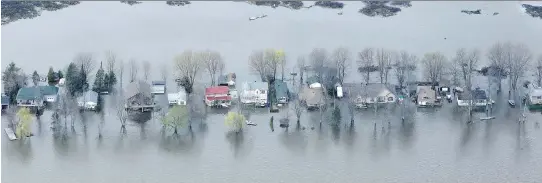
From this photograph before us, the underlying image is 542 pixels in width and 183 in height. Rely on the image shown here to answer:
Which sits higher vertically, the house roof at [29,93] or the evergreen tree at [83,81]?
the evergreen tree at [83,81]

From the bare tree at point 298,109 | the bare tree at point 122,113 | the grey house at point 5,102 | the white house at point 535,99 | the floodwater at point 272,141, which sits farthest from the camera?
the white house at point 535,99

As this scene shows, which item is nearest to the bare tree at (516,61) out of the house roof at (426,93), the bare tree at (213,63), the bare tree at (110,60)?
the house roof at (426,93)

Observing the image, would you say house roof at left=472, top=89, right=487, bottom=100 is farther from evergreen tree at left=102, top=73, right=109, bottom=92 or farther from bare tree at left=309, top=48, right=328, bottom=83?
evergreen tree at left=102, top=73, right=109, bottom=92

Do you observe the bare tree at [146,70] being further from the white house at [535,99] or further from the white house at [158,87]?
the white house at [535,99]

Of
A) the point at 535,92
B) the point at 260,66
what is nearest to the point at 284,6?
the point at 260,66

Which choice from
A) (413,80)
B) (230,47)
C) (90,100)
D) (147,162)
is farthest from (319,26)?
(147,162)

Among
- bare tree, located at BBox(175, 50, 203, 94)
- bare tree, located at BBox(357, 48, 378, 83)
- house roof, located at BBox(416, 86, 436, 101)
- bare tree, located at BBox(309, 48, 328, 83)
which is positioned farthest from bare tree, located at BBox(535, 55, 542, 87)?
bare tree, located at BBox(175, 50, 203, 94)

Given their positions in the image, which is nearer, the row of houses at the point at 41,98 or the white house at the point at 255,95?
the row of houses at the point at 41,98

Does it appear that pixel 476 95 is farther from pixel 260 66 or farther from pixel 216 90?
pixel 216 90
